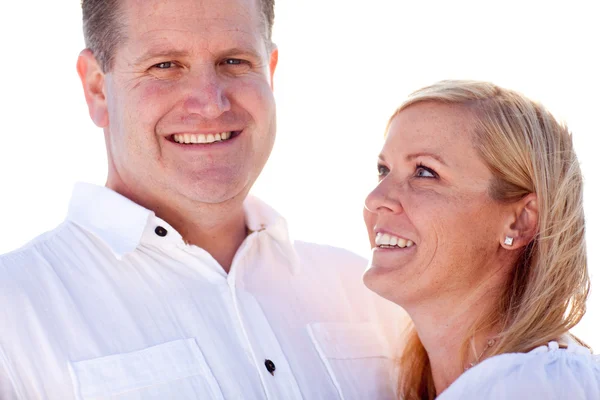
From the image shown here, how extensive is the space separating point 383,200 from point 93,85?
1.07 m

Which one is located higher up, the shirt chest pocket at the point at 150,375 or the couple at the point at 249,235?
the couple at the point at 249,235

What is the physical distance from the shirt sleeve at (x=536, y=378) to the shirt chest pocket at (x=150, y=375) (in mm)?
722

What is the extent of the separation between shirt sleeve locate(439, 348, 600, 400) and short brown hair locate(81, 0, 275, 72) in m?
1.45

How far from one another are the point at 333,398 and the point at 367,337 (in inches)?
15.8

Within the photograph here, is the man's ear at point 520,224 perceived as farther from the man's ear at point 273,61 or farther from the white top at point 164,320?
the man's ear at point 273,61

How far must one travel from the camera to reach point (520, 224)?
10.0ft

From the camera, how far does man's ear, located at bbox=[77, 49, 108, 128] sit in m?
3.26

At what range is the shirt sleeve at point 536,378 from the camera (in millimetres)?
2531

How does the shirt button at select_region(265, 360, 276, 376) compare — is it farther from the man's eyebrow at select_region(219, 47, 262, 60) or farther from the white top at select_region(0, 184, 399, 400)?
the man's eyebrow at select_region(219, 47, 262, 60)

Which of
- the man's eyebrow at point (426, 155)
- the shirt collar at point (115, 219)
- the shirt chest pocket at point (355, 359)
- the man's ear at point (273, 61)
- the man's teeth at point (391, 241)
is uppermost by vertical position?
the man's ear at point (273, 61)

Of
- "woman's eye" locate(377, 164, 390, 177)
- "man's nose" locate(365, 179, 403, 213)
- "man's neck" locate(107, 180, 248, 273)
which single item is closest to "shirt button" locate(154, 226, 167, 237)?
"man's neck" locate(107, 180, 248, 273)

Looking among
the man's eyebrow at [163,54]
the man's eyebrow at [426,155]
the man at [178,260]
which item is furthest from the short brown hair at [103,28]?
the man's eyebrow at [426,155]

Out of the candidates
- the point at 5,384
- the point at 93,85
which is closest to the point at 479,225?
the point at 93,85

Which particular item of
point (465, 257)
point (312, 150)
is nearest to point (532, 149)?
point (465, 257)
